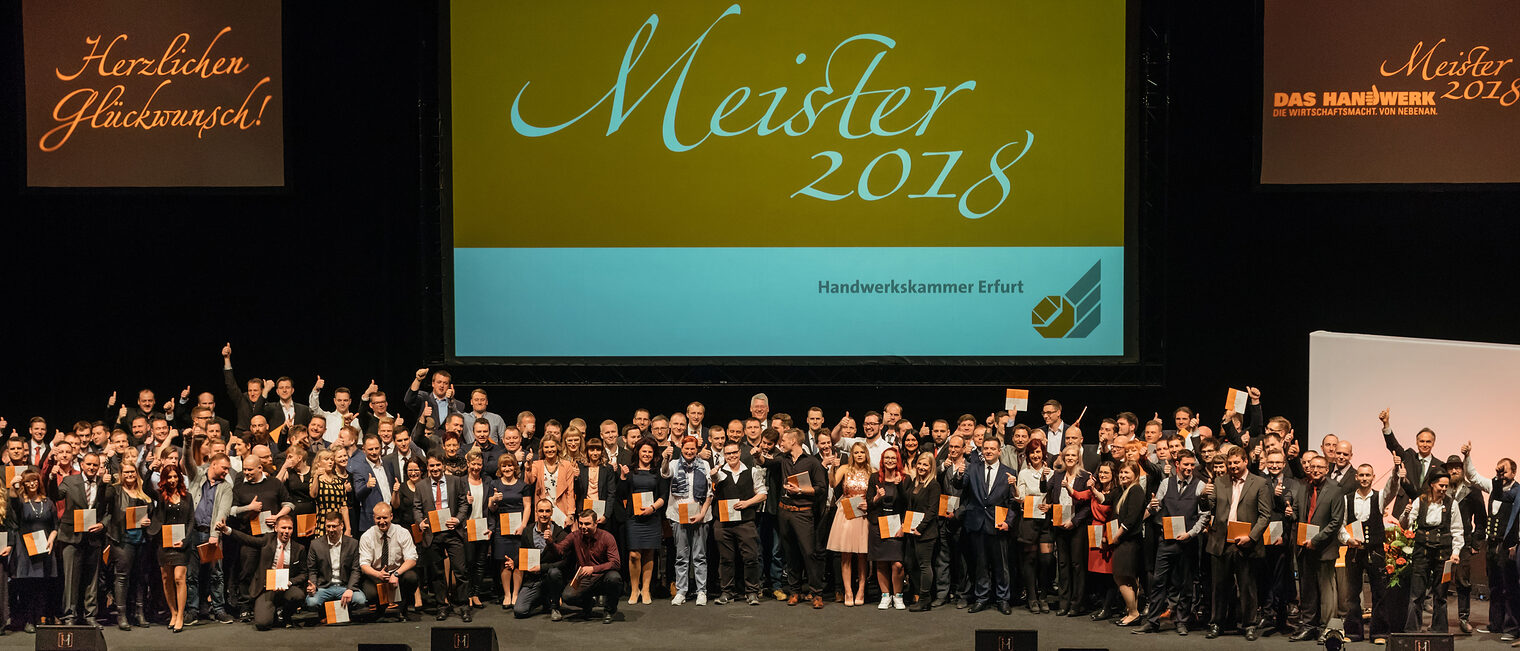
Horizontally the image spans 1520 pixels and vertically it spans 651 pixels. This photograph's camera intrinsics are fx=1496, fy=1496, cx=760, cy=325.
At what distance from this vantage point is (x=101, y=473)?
962cm

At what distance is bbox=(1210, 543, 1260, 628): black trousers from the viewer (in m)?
9.19

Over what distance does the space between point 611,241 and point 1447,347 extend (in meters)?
6.57

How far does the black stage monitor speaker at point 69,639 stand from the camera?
769 cm

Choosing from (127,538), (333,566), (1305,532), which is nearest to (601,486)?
(333,566)

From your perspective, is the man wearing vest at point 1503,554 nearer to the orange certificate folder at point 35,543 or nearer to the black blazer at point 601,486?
the black blazer at point 601,486

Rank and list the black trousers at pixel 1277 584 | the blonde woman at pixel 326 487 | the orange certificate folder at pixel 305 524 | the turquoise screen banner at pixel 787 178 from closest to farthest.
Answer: the black trousers at pixel 1277 584 < the orange certificate folder at pixel 305 524 < the blonde woman at pixel 326 487 < the turquoise screen banner at pixel 787 178

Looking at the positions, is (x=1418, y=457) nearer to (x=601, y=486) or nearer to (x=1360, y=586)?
(x=1360, y=586)

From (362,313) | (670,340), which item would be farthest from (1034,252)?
(362,313)

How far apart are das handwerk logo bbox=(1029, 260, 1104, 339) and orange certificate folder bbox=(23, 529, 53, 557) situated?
7637 mm

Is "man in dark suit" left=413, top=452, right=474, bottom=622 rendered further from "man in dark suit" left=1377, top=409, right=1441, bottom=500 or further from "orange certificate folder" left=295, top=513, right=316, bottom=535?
"man in dark suit" left=1377, top=409, right=1441, bottom=500

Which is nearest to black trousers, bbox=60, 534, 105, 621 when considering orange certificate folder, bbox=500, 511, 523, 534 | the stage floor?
the stage floor

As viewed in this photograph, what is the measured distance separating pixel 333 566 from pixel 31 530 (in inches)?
73.0

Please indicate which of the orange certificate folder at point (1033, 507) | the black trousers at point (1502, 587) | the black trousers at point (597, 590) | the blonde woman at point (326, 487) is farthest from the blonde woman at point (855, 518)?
the black trousers at point (1502, 587)

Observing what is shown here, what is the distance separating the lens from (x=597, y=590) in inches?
385
